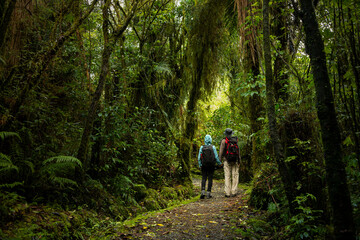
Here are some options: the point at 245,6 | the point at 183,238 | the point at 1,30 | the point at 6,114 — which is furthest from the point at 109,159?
the point at 245,6

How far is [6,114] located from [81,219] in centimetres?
226

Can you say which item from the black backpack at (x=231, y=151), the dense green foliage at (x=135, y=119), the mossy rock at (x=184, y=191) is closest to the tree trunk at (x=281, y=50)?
the dense green foliage at (x=135, y=119)

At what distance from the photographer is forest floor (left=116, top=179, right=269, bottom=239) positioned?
3.77 meters

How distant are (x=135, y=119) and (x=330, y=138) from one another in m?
6.16

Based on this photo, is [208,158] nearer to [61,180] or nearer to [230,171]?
[230,171]

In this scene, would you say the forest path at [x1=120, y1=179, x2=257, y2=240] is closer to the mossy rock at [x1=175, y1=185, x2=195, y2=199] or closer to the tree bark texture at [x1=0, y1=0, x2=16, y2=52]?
the mossy rock at [x1=175, y1=185, x2=195, y2=199]

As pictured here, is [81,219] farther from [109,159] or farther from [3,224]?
[109,159]

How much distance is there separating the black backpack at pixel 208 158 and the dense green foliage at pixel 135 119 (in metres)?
1.24

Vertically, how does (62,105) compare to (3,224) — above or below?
above

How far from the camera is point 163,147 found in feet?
26.8

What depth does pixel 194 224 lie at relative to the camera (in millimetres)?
4527

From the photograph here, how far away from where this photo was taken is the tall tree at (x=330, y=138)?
1.79 metres

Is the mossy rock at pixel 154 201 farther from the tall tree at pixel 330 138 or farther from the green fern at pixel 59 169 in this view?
the tall tree at pixel 330 138

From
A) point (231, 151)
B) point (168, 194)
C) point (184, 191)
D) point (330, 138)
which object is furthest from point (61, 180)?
point (231, 151)
